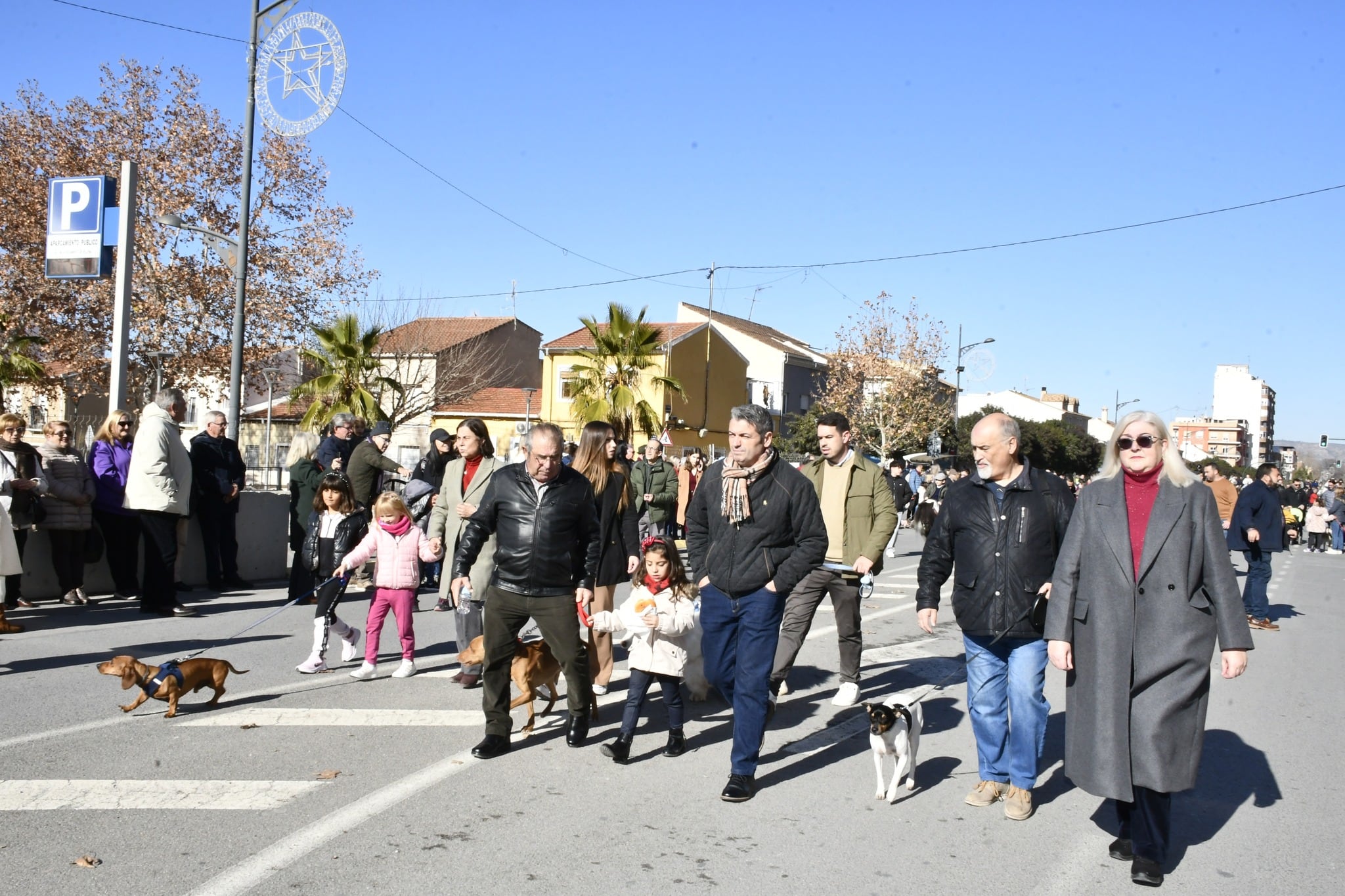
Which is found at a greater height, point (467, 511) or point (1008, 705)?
point (467, 511)

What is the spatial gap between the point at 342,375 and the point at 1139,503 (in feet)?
70.7

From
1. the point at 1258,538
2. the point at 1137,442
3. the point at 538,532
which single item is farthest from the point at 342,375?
the point at 1137,442

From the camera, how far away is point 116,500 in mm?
10602

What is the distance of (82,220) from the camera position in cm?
1364

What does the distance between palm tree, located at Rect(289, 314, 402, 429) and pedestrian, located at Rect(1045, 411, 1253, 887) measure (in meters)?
20.6

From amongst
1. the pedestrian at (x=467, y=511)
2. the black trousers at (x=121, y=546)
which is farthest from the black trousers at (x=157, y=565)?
the pedestrian at (x=467, y=511)

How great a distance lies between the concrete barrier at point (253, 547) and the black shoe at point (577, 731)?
7.20m

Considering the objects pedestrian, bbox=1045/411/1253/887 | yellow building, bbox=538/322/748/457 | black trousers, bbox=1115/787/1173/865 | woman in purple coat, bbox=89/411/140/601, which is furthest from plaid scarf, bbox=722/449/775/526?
yellow building, bbox=538/322/748/457

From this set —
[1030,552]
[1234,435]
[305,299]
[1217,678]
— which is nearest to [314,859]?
[1030,552]

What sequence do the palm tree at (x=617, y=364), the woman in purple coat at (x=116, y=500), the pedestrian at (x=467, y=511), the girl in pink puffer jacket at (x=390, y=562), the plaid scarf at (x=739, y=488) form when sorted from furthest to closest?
1. the palm tree at (x=617, y=364)
2. the woman in purple coat at (x=116, y=500)
3. the girl in pink puffer jacket at (x=390, y=562)
4. the pedestrian at (x=467, y=511)
5. the plaid scarf at (x=739, y=488)

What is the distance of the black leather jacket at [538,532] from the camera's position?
5.78 m

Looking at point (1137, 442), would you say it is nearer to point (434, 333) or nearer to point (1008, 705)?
point (1008, 705)

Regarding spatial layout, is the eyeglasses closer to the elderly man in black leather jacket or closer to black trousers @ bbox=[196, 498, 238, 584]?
the elderly man in black leather jacket

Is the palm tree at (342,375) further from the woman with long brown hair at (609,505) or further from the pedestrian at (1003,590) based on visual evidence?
the pedestrian at (1003,590)
